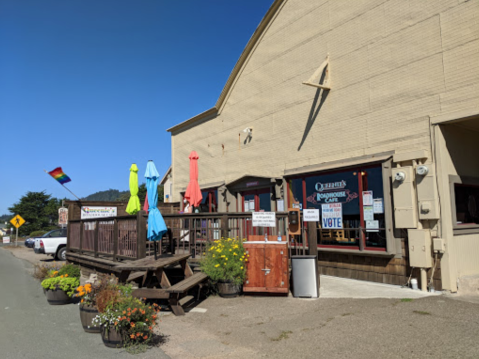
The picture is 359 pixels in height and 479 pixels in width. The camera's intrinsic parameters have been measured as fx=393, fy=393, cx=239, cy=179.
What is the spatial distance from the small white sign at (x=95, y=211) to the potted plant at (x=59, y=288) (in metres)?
8.72

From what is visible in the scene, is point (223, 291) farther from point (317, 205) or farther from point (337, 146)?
point (337, 146)

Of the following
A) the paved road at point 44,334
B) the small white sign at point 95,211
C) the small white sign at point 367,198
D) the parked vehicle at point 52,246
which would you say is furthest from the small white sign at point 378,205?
the parked vehicle at point 52,246

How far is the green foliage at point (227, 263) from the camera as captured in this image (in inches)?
311

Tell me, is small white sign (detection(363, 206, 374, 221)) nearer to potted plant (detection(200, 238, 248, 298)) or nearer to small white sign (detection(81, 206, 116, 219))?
potted plant (detection(200, 238, 248, 298))

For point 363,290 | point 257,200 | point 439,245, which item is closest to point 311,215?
point 363,290

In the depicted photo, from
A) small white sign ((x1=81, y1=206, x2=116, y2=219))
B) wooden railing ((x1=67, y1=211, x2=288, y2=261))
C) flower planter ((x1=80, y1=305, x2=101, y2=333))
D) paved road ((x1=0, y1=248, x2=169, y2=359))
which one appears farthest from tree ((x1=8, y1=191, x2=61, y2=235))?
flower planter ((x1=80, y1=305, x2=101, y2=333))

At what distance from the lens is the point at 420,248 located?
7.93 metres

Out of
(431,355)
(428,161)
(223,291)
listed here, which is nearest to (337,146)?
(428,161)

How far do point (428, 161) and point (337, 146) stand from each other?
2.46 m

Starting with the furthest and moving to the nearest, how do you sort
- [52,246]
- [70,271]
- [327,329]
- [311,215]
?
[52,246] → [70,271] → [311,215] → [327,329]

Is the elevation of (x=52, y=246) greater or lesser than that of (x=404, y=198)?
lesser

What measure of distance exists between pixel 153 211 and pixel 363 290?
4.81 metres

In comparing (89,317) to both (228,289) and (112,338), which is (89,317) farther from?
(228,289)

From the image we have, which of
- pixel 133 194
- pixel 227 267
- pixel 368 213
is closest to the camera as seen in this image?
pixel 227 267
